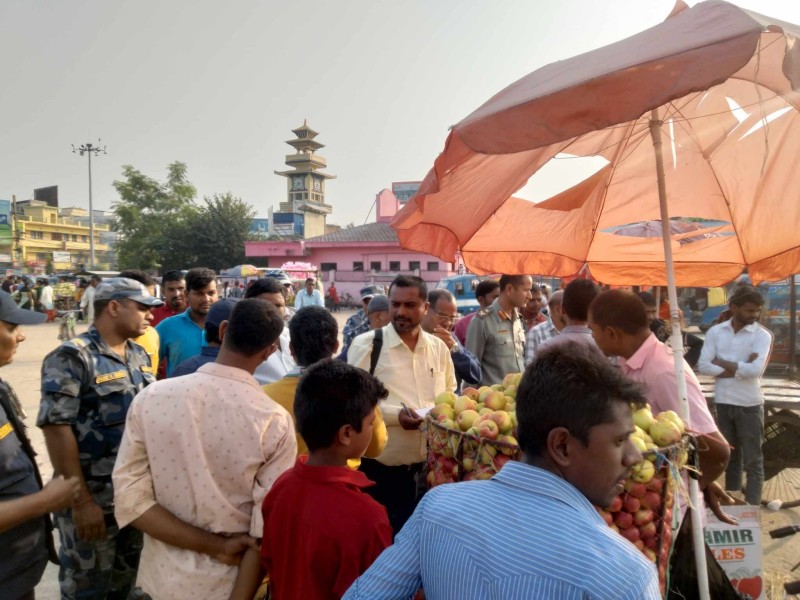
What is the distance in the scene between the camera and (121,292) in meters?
2.97

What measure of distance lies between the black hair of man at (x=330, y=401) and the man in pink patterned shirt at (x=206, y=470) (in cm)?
29

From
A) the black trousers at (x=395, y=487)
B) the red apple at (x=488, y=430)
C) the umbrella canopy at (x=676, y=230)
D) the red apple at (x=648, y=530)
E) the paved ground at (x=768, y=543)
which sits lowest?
the paved ground at (x=768, y=543)

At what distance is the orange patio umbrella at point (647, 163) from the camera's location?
1.76 metres

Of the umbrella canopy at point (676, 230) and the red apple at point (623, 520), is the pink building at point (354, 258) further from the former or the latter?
the red apple at point (623, 520)

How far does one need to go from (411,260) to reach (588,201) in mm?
36306

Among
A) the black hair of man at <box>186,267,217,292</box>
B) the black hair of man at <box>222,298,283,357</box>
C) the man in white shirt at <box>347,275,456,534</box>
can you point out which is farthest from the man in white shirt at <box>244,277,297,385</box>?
the black hair of man at <box>222,298,283,357</box>

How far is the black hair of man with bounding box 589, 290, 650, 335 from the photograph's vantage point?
103 inches

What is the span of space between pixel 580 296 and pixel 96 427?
311 cm

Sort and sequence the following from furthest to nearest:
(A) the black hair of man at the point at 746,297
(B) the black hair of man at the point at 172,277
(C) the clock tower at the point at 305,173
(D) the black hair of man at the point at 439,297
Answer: (C) the clock tower at the point at 305,173 → (B) the black hair of man at the point at 172,277 → (A) the black hair of man at the point at 746,297 → (D) the black hair of man at the point at 439,297

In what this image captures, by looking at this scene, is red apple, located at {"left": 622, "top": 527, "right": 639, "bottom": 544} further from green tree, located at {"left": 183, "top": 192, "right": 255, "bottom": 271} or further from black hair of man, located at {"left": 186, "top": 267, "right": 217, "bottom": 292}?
green tree, located at {"left": 183, "top": 192, "right": 255, "bottom": 271}

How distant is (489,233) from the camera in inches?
153

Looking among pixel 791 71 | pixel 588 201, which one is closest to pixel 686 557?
pixel 791 71

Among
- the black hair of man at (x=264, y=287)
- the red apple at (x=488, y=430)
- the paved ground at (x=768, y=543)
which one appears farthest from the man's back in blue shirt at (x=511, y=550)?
the paved ground at (x=768, y=543)

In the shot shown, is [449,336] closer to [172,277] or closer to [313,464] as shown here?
[313,464]
